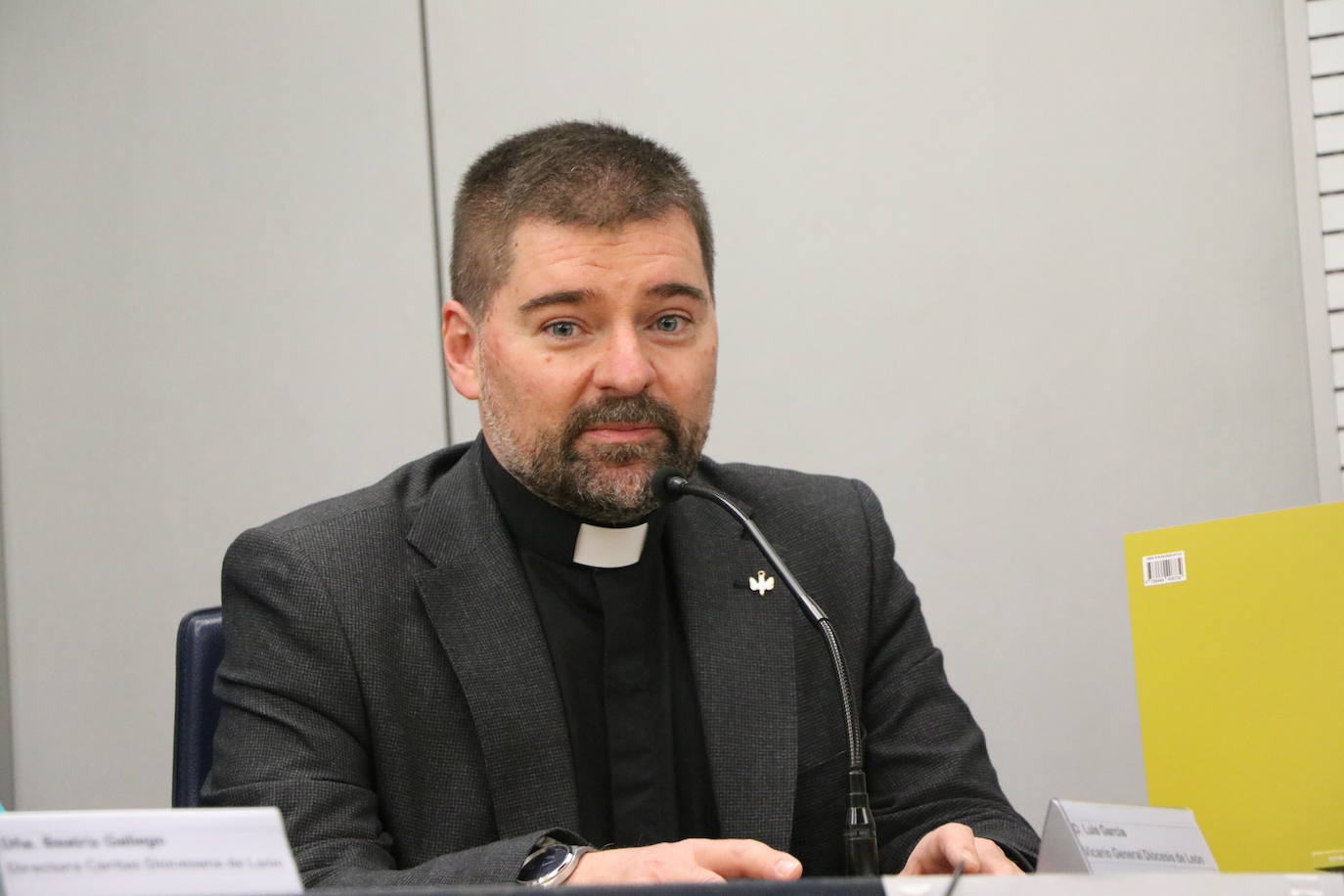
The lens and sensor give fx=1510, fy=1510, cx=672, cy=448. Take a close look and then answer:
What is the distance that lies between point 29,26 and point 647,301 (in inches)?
67.8

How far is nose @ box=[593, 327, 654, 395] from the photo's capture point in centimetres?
182

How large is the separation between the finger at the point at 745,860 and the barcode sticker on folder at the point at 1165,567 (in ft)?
2.23

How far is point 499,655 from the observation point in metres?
1.87

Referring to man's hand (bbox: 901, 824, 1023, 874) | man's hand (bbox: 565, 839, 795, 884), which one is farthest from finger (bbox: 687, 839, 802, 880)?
man's hand (bbox: 901, 824, 1023, 874)

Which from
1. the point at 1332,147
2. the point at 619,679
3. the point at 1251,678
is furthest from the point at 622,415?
the point at 1332,147

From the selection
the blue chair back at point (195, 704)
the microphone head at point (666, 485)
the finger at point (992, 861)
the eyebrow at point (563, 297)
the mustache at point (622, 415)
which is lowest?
the finger at point (992, 861)

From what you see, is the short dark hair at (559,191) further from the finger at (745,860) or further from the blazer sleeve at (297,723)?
the finger at (745,860)

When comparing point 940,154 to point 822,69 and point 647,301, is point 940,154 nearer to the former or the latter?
point 822,69

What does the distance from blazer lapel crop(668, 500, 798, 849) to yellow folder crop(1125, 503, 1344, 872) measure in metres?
0.45

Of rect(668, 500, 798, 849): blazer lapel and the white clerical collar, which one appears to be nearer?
rect(668, 500, 798, 849): blazer lapel

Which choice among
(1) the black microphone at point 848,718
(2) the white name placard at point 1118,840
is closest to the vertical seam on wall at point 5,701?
(1) the black microphone at point 848,718

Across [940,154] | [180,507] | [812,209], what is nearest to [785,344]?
[812,209]

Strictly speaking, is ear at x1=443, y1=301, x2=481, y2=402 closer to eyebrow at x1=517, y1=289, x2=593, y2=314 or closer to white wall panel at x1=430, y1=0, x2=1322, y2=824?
eyebrow at x1=517, y1=289, x2=593, y2=314

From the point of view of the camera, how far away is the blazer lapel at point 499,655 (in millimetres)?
1812
